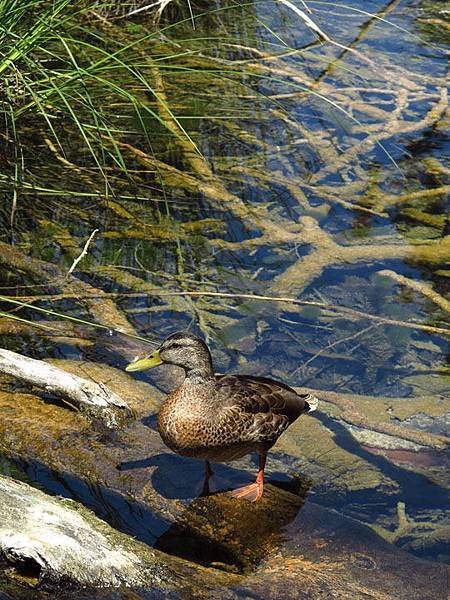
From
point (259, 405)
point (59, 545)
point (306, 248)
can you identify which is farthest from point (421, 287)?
point (59, 545)

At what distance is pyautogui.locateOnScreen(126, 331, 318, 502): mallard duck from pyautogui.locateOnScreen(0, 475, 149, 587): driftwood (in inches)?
25.4

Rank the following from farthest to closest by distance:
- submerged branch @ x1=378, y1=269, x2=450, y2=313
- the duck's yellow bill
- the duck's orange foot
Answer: submerged branch @ x1=378, y1=269, x2=450, y2=313
the duck's yellow bill
the duck's orange foot

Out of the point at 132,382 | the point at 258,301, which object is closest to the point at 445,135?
the point at 258,301

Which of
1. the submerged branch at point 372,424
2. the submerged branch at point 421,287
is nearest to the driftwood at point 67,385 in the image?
the submerged branch at point 372,424

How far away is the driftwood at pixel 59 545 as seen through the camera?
10.0 feet

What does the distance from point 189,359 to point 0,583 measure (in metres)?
1.28

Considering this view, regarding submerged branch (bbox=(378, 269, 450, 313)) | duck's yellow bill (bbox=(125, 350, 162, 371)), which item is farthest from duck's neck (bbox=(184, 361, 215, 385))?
submerged branch (bbox=(378, 269, 450, 313))

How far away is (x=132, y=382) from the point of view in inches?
183

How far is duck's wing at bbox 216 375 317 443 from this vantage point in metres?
3.99

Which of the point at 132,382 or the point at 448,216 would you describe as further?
the point at 448,216

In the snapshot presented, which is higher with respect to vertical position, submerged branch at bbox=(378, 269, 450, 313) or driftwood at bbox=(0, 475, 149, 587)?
driftwood at bbox=(0, 475, 149, 587)

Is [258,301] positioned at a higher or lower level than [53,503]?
lower

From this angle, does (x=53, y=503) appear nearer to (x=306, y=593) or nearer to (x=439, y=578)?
(x=306, y=593)

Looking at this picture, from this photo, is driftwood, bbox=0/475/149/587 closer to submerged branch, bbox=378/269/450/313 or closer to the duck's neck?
the duck's neck
